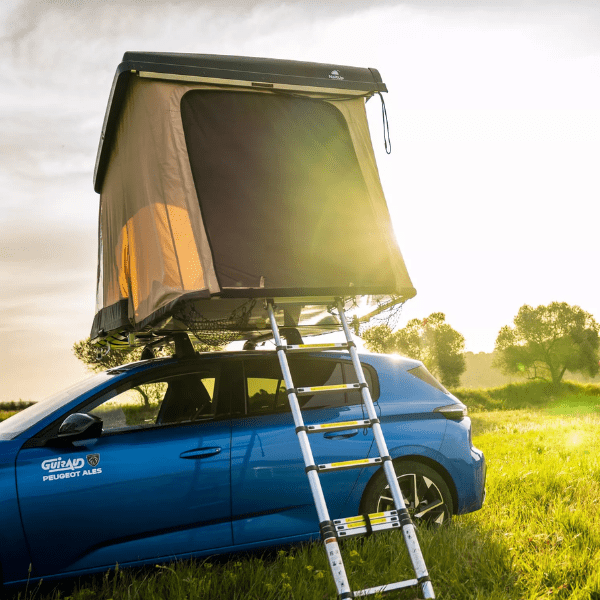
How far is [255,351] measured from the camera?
5.00 metres

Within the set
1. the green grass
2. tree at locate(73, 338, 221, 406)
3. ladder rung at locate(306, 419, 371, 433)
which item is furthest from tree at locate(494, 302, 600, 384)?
ladder rung at locate(306, 419, 371, 433)

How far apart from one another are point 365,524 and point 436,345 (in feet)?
159

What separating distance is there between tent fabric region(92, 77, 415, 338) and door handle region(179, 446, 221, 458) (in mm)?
1012

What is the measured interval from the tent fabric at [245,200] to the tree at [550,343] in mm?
47918

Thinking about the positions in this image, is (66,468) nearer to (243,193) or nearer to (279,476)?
(279,476)

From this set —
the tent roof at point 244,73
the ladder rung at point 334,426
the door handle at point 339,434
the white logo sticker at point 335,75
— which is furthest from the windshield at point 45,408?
the white logo sticker at point 335,75

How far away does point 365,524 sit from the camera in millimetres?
3998

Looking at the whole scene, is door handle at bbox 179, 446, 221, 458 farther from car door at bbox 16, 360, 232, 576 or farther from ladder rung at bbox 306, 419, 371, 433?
ladder rung at bbox 306, 419, 371, 433

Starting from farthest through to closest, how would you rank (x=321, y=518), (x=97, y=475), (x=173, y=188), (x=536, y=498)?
(x=536, y=498) < (x=173, y=188) < (x=97, y=475) < (x=321, y=518)

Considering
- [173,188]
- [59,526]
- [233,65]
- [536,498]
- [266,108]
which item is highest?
[233,65]

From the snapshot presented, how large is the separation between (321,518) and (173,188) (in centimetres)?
261

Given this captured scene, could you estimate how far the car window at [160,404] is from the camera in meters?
4.45

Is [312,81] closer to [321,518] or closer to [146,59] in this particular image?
[146,59]

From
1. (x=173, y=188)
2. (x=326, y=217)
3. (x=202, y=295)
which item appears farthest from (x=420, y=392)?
(x=173, y=188)
